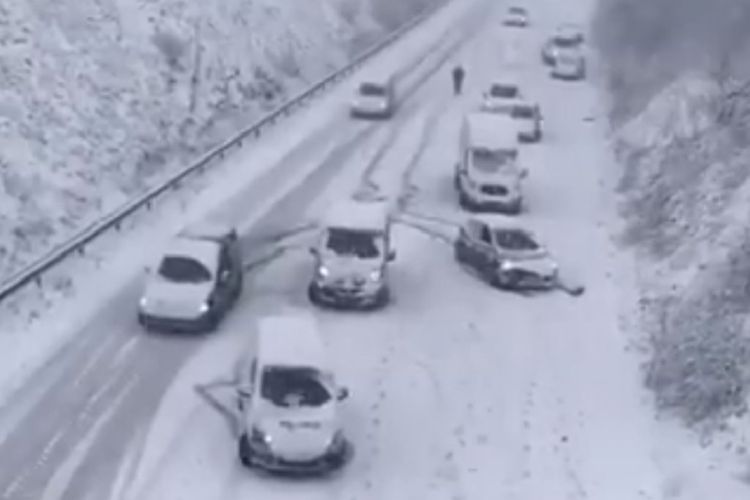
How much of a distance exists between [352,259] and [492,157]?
420 inches

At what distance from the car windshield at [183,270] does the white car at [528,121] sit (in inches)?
904

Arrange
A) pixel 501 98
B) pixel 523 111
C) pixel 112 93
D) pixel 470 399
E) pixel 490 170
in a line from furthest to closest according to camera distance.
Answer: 1. pixel 501 98
2. pixel 523 111
3. pixel 112 93
4. pixel 490 170
5. pixel 470 399

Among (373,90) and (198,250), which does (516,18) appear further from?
(198,250)

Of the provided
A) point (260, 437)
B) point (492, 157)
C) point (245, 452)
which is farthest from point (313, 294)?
point (492, 157)

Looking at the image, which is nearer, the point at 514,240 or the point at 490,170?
the point at 514,240

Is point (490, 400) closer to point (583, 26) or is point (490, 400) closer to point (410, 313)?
point (410, 313)

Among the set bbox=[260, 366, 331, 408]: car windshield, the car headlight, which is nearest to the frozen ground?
bbox=[260, 366, 331, 408]: car windshield

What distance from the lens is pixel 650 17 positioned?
213ft

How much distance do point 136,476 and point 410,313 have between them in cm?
1088

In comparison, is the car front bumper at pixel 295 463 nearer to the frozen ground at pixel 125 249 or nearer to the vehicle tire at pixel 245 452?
the vehicle tire at pixel 245 452

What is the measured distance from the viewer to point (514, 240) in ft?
125

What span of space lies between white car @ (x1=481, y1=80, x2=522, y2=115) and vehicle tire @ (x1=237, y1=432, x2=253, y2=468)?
2978 cm

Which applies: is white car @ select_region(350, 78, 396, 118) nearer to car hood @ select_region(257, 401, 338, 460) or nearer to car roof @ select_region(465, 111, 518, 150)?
car roof @ select_region(465, 111, 518, 150)

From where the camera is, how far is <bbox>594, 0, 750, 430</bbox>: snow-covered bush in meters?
30.1
